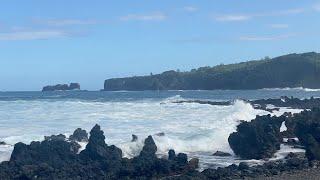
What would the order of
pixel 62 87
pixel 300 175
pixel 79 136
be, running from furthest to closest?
pixel 62 87 < pixel 79 136 < pixel 300 175

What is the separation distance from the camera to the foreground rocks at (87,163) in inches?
656

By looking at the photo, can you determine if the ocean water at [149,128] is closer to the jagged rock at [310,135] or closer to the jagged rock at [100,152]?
→ the jagged rock at [310,135]

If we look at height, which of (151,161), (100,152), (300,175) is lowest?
(300,175)

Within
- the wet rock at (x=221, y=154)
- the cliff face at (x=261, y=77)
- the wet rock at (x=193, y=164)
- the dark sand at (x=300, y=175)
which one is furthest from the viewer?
the cliff face at (x=261, y=77)

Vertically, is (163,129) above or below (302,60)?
below

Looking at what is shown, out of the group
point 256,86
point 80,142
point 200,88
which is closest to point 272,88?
point 256,86

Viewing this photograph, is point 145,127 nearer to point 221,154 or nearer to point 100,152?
point 221,154

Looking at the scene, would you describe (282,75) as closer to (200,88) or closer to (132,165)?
(200,88)

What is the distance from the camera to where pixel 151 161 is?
56.7ft

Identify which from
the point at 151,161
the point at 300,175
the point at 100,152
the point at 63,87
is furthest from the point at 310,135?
the point at 63,87

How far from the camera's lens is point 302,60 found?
94.8 meters

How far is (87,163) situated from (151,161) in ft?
6.66

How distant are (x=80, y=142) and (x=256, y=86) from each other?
7097cm

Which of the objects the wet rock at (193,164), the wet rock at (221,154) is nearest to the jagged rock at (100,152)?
the wet rock at (193,164)
